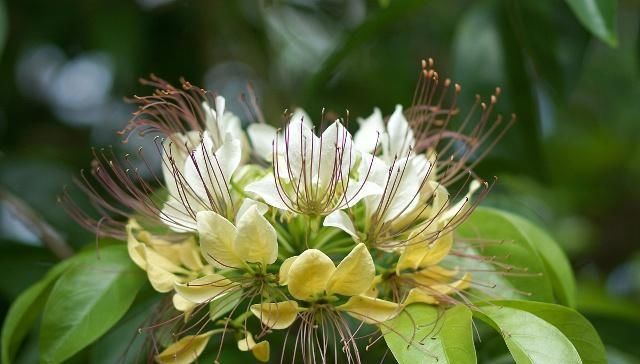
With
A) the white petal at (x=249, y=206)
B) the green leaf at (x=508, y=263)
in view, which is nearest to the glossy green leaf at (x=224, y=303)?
the white petal at (x=249, y=206)

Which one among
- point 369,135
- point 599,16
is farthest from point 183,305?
point 599,16

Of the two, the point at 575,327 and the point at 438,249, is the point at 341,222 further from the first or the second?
the point at 575,327

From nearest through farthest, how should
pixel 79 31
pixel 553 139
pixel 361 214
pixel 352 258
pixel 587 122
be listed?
pixel 352 258, pixel 361 214, pixel 79 31, pixel 553 139, pixel 587 122

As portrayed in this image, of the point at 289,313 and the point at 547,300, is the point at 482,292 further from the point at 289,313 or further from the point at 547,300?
the point at 289,313

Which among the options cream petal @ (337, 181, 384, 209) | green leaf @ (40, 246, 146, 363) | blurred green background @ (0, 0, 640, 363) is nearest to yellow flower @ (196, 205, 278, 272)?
cream petal @ (337, 181, 384, 209)

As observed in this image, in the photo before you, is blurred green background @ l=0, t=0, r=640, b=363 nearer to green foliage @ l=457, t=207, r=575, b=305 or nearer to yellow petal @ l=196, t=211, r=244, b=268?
green foliage @ l=457, t=207, r=575, b=305

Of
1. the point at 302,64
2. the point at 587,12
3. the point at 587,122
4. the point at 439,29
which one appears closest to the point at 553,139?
the point at 587,122

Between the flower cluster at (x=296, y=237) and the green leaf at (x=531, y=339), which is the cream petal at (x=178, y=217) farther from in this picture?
the green leaf at (x=531, y=339)
